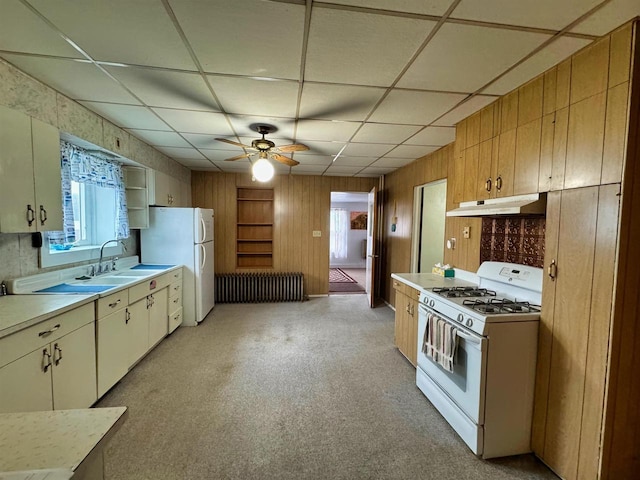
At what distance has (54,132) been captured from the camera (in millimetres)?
2186

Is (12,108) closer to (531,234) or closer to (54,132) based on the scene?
(54,132)

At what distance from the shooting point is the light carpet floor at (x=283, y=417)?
1.76m

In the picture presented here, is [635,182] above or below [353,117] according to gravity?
below

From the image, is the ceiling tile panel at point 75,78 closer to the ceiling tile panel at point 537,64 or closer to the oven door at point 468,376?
the ceiling tile panel at point 537,64

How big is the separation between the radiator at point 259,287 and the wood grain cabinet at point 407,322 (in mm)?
2591

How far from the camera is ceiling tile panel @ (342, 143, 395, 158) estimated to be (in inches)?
142

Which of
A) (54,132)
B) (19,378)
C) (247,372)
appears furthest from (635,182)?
(54,132)

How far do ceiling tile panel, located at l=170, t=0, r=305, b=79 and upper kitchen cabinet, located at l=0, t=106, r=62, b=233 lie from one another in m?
1.35

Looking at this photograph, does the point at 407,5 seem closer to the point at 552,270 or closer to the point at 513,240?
the point at 552,270

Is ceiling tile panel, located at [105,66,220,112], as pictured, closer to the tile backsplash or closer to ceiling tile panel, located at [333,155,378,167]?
ceiling tile panel, located at [333,155,378,167]

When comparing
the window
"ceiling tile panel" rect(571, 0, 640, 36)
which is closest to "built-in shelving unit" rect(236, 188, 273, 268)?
the window

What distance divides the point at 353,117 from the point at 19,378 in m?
3.04

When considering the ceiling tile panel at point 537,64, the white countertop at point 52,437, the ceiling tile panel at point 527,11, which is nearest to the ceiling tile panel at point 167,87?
the ceiling tile panel at point 527,11

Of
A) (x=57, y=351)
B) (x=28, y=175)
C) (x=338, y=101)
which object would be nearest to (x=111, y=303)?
(x=57, y=351)
